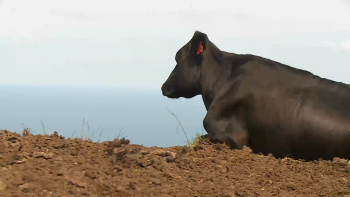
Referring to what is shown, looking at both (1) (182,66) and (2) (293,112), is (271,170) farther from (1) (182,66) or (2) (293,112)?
(1) (182,66)

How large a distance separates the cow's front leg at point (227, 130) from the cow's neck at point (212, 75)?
0.77 m

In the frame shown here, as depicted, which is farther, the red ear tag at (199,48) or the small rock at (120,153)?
the red ear tag at (199,48)

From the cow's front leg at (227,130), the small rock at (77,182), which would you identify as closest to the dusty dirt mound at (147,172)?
the small rock at (77,182)

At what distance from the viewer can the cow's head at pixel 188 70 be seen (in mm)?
8289

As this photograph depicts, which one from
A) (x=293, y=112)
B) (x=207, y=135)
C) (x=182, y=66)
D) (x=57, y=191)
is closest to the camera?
(x=57, y=191)

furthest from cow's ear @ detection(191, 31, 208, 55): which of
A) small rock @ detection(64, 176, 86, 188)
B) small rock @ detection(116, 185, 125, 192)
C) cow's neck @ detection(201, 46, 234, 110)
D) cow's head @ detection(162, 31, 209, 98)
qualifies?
small rock @ detection(64, 176, 86, 188)

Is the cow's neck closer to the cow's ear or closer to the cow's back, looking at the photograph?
the cow's ear

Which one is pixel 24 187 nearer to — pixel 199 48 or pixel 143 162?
pixel 143 162

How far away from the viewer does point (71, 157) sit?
198 inches

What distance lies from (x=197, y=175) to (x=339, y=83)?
3738mm

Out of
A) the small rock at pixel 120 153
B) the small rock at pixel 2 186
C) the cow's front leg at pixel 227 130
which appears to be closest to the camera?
the small rock at pixel 2 186

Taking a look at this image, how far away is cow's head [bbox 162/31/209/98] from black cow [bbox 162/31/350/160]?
567mm

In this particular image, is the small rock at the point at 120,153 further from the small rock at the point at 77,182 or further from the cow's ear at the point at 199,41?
the cow's ear at the point at 199,41

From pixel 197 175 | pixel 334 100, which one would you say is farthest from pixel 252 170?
pixel 334 100
